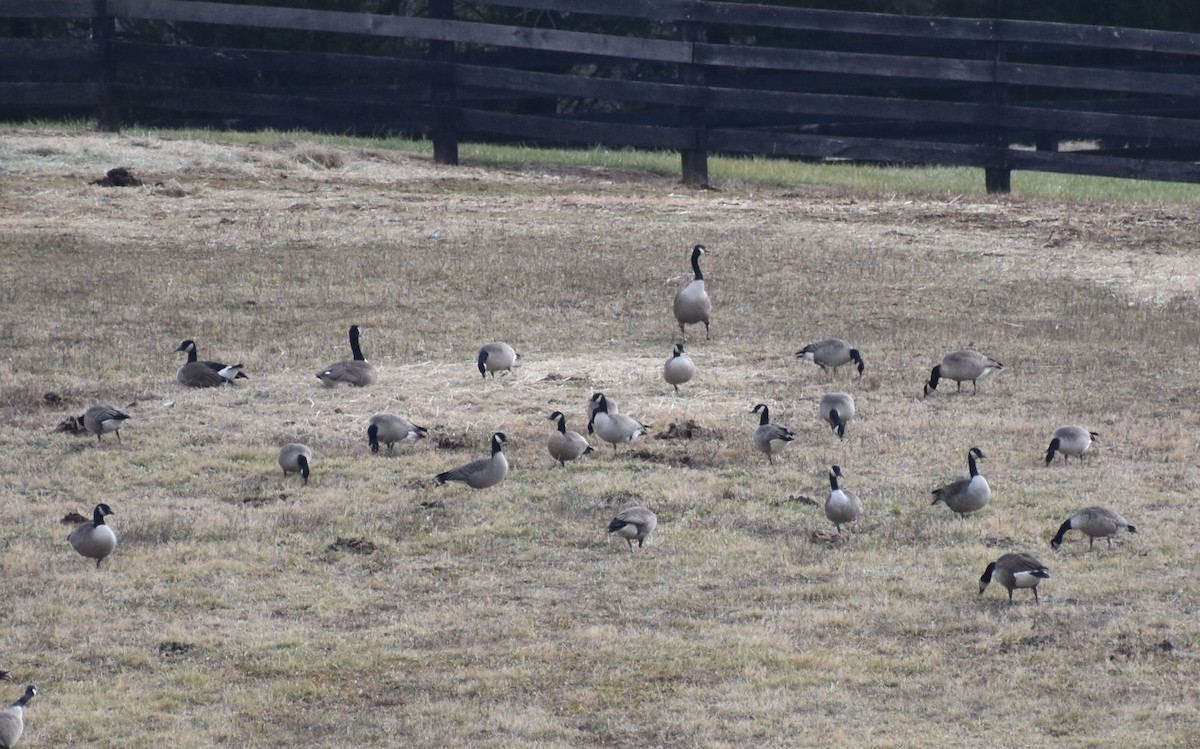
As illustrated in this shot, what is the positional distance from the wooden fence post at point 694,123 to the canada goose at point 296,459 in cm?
1453

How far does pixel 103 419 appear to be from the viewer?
14.4 m

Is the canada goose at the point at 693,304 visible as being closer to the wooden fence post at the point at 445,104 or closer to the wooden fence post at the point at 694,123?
the wooden fence post at the point at 694,123

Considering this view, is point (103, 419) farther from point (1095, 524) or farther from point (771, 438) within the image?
point (1095, 524)

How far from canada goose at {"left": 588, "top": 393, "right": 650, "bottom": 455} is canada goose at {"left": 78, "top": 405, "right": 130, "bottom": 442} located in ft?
12.7

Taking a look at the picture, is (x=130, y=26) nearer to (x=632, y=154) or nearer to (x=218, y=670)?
(x=632, y=154)

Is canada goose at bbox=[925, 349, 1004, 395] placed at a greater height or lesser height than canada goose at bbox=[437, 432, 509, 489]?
greater

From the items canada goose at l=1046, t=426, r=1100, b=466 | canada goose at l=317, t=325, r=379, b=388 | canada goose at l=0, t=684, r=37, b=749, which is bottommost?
canada goose at l=0, t=684, r=37, b=749

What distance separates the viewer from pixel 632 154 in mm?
30453

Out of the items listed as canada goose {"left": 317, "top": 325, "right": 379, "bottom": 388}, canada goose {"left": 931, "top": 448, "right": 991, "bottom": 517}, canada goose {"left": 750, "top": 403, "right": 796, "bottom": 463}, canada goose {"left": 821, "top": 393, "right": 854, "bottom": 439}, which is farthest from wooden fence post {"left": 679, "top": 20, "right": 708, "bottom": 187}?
canada goose {"left": 931, "top": 448, "right": 991, "bottom": 517}

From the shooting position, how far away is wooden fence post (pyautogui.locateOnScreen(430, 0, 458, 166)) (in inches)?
1105

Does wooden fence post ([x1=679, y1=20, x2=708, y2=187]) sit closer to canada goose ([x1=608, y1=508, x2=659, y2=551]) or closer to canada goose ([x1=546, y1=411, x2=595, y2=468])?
canada goose ([x1=546, y1=411, x2=595, y2=468])

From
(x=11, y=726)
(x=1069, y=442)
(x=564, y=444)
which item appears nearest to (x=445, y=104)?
(x=564, y=444)

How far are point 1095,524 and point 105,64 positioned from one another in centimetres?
2056

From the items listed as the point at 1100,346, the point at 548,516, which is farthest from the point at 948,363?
the point at 548,516
